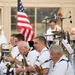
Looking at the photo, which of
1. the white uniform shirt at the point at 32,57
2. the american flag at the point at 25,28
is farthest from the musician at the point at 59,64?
the american flag at the point at 25,28

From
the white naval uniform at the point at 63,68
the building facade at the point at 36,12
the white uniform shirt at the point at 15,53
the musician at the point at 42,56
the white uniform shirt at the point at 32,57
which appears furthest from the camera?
the building facade at the point at 36,12

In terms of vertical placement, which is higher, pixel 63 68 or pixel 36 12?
pixel 36 12

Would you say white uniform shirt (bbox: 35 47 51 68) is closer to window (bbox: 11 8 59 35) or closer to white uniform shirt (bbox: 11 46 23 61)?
white uniform shirt (bbox: 11 46 23 61)

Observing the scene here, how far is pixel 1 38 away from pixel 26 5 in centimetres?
500

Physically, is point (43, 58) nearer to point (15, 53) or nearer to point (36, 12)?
point (15, 53)

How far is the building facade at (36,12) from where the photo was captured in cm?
1639

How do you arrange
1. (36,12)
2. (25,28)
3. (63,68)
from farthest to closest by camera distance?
(36,12), (25,28), (63,68)

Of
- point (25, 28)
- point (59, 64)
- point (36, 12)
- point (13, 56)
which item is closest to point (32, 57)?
point (13, 56)

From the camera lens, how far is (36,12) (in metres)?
16.9

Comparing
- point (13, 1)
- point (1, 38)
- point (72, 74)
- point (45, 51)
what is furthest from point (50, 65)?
point (13, 1)

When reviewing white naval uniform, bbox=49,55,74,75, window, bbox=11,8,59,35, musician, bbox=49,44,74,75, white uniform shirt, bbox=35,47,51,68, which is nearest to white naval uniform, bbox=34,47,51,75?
white uniform shirt, bbox=35,47,51,68

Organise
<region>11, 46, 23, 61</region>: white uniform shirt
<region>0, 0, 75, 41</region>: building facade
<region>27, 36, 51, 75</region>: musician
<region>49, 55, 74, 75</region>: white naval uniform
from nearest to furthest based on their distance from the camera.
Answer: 1. <region>49, 55, 74, 75</region>: white naval uniform
2. <region>27, 36, 51, 75</region>: musician
3. <region>11, 46, 23, 61</region>: white uniform shirt
4. <region>0, 0, 75, 41</region>: building facade

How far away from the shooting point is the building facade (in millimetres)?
16391

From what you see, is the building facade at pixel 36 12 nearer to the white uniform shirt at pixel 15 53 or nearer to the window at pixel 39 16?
the window at pixel 39 16
